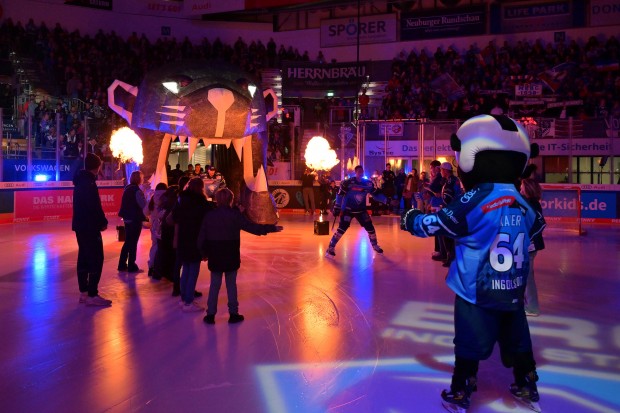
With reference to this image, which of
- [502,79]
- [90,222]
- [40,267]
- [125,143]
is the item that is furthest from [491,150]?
[502,79]

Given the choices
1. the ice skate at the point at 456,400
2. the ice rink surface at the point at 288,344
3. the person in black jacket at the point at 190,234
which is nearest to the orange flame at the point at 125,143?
the ice rink surface at the point at 288,344

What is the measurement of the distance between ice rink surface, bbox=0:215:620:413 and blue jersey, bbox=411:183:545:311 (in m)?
0.80

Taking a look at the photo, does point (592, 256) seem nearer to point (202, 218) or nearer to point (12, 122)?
point (202, 218)

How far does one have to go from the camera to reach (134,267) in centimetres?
916

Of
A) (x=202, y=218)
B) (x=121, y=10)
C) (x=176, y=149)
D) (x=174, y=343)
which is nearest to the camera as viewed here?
(x=174, y=343)

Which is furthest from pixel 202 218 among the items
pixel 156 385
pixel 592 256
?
pixel 592 256

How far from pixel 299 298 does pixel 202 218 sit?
1545 mm

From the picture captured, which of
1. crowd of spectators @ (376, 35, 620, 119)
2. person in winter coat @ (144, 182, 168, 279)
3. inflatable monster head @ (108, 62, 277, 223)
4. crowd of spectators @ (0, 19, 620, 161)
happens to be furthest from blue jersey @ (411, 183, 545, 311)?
crowd of spectators @ (376, 35, 620, 119)

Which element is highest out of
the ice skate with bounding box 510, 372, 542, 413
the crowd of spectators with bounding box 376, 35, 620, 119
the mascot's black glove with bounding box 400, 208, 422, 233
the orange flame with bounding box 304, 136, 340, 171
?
the crowd of spectators with bounding box 376, 35, 620, 119

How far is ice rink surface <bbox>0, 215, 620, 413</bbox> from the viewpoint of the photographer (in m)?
4.26

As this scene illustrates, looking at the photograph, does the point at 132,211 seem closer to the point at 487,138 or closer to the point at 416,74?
the point at 487,138

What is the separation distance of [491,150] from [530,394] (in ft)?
5.44

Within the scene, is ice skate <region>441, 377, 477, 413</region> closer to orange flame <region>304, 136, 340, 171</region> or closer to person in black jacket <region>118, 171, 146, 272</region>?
person in black jacket <region>118, 171, 146, 272</region>

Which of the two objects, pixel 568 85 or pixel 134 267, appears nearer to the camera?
pixel 134 267
